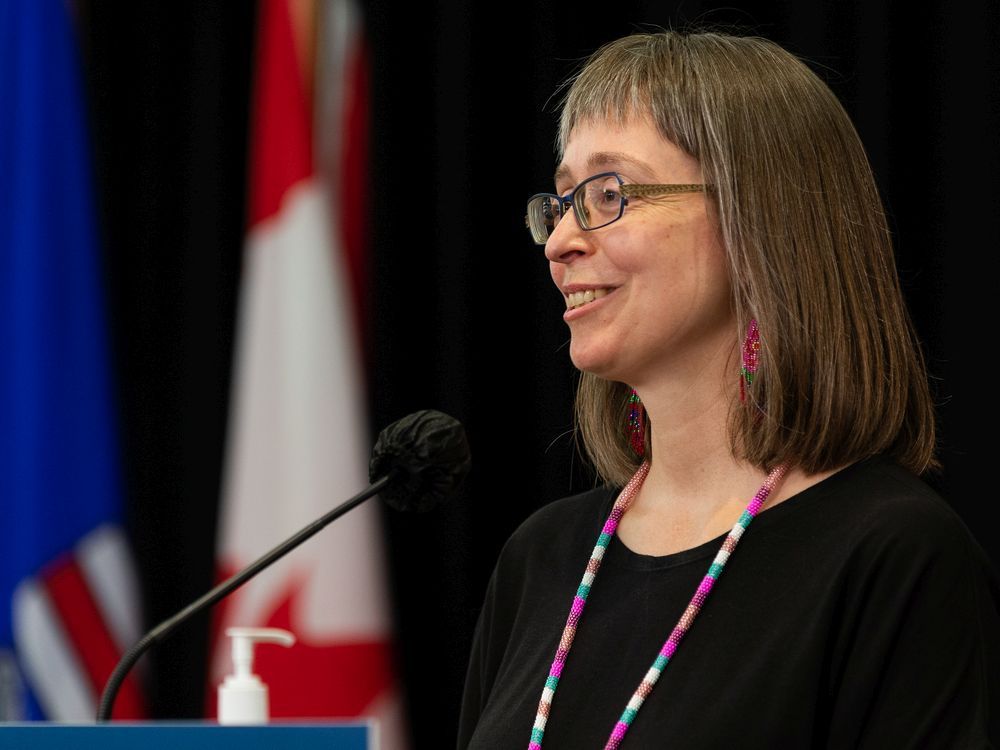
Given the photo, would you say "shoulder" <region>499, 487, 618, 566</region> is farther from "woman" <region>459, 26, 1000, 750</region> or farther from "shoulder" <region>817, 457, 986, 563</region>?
"shoulder" <region>817, 457, 986, 563</region>

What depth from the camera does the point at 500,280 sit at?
2.54m

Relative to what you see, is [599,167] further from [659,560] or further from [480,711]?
[480,711]

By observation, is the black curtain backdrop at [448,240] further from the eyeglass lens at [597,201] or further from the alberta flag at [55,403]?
the eyeglass lens at [597,201]

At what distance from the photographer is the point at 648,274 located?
1.43 meters

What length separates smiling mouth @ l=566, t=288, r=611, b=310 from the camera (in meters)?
1.46

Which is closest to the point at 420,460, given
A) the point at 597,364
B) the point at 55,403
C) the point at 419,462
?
the point at 419,462

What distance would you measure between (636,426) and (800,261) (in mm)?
350

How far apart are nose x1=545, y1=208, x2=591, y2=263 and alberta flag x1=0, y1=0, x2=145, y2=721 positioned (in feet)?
4.88

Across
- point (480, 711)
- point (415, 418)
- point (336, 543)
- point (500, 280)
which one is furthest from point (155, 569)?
point (415, 418)

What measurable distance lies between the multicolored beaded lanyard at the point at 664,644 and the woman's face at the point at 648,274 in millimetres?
165

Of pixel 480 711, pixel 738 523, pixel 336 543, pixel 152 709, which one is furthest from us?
pixel 152 709

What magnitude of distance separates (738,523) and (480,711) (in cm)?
48

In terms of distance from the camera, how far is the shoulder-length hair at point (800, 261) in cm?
137

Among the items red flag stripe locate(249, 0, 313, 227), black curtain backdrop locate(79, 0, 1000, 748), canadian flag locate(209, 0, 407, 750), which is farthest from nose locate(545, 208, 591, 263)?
red flag stripe locate(249, 0, 313, 227)
